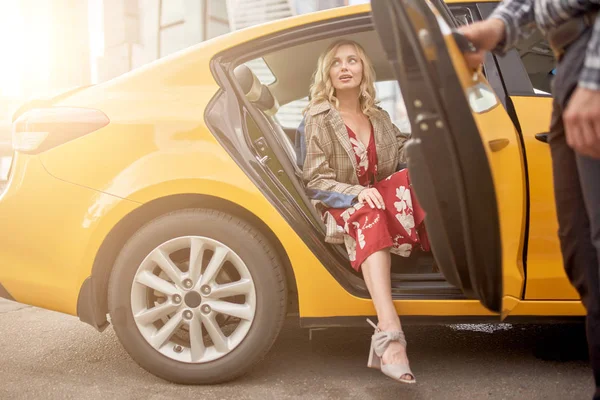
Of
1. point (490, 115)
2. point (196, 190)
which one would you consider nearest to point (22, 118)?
point (196, 190)

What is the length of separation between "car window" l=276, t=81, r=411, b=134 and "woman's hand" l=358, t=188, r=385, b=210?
295 mm

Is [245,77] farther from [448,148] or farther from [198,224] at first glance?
A: [448,148]

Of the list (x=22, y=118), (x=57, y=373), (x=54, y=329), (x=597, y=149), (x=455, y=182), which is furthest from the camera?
(x=54, y=329)

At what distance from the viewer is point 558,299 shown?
199 centimetres

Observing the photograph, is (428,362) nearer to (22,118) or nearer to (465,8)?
(465,8)

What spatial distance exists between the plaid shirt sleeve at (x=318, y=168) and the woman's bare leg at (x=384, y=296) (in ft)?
0.95

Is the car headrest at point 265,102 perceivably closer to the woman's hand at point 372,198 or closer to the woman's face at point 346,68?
the woman's face at point 346,68

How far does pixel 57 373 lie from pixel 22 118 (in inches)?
36.9

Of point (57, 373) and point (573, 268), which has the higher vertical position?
point (573, 268)

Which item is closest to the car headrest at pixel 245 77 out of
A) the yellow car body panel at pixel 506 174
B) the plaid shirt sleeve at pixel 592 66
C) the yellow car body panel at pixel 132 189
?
the yellow car body panel at pixel 132 189

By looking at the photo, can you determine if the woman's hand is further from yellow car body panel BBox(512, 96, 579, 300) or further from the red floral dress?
yellow car body panel BBox(512, 96, 579, 300)

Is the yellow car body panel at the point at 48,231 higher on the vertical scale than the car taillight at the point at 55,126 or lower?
lower

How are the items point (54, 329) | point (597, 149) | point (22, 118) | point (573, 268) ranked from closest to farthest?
point (597, 149) → point (573, 268) → point (22, 118) → point (54, 329)

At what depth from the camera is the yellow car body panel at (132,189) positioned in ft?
6.68
